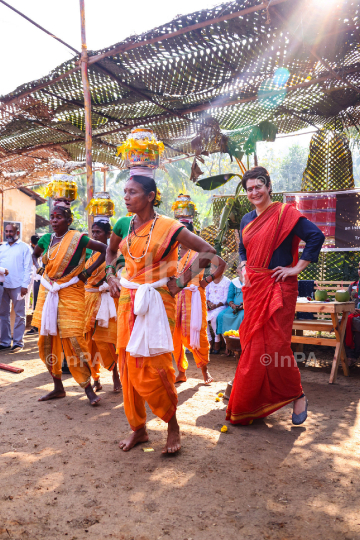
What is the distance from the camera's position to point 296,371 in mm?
4051

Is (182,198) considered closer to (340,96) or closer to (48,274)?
(48,274)

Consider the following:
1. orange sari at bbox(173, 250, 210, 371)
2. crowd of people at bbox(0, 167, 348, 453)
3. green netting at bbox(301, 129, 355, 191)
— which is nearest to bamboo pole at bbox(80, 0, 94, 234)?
crowd of people at bbox(0, 167, 348, 453)

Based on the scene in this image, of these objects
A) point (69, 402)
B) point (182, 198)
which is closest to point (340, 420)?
point (69, 402)

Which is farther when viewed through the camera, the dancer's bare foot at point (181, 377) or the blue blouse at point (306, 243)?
the dancer's bare foot at point (181, 377)

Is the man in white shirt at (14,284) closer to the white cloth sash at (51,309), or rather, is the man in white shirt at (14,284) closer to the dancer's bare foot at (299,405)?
the white cloth sash at (51,309)

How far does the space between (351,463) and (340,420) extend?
1.14 metres

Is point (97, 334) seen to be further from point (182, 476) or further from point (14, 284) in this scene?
point (14, 284)

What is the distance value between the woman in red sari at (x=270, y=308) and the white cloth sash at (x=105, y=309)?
1815 millimetres

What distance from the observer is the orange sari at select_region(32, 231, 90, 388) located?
480 centimetres

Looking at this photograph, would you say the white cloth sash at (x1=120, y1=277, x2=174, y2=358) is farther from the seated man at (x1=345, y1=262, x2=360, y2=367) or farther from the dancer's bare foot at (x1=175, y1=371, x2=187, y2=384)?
the seated man at (x1=345, y1=262, x2=360, y2=367)

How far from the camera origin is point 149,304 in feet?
11.0

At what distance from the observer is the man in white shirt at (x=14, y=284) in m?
8.22

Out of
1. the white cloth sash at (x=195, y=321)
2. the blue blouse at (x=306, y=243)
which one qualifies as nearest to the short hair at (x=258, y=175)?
the blue blouse at (x=306, y=243)

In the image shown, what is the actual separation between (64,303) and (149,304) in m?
1.79
